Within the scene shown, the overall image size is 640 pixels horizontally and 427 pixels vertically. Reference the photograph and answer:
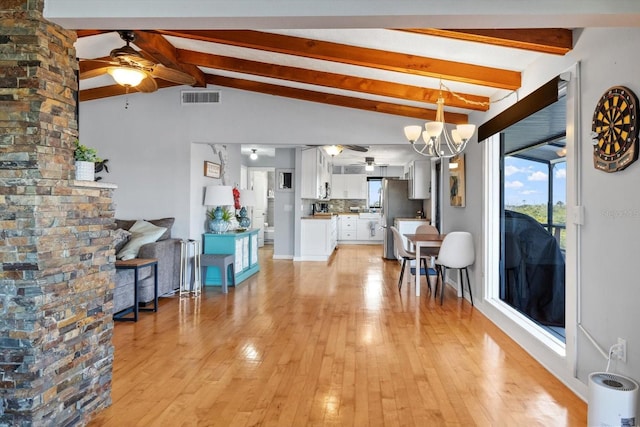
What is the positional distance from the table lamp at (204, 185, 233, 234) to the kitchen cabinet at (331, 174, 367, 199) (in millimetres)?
6225

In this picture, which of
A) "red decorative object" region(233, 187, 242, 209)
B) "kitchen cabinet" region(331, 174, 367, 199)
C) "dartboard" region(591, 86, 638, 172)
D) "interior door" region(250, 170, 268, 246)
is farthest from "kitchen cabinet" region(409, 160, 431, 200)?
"dartboard" region(591, 86, 638, 172)

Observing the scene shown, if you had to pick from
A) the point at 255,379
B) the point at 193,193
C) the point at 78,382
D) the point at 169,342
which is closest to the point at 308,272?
the point at 193,193

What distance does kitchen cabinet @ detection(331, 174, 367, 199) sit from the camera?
1190 cm

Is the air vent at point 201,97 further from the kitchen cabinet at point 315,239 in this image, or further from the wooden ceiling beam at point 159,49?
the kitchen cabinet at point 315,239

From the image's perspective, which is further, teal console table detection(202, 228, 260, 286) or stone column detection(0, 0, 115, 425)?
teal console table detection(202, 228, 260, 286)

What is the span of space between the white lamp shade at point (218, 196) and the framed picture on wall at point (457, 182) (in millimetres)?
3109

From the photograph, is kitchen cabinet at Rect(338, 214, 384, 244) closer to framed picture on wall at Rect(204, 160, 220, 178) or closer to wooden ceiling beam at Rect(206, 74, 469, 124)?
framed picture on wall at Rect(204, 160, 220, 178)

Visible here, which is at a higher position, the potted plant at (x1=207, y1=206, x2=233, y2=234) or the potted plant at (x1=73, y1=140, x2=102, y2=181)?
the potted plant at (x1=73, y1=140, x2=102, y2=181)

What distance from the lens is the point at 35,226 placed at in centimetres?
194

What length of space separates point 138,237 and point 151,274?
475 millimetres

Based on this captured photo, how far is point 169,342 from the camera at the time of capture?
11.5ft

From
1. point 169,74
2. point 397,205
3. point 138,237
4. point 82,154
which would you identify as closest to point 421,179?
point 397,205

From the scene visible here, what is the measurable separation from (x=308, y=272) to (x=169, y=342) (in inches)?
148

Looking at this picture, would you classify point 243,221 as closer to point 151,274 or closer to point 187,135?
point 187,135
